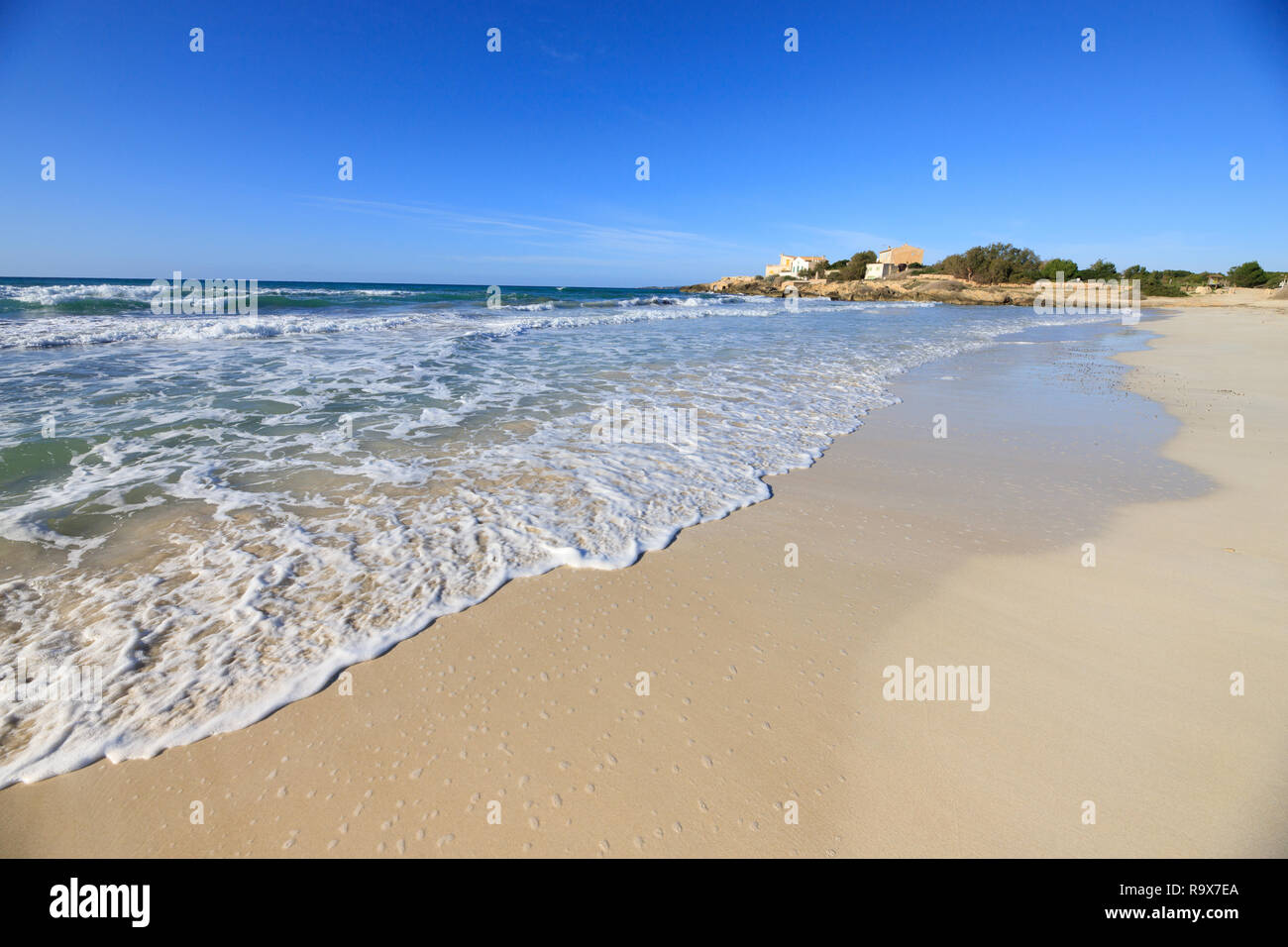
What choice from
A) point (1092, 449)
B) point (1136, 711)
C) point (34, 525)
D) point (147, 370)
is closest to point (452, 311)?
point (147, 370)

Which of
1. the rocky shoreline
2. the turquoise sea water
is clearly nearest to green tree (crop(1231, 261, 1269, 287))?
the rocky shoreline

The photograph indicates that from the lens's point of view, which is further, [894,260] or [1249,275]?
[894,260]

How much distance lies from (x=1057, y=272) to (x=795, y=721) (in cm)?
8719

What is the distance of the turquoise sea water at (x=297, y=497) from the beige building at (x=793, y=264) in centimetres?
10199

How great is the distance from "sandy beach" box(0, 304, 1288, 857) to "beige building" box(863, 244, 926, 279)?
84734 mm

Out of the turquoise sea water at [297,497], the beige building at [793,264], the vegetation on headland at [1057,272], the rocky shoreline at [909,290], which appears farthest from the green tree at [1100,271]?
the turquoise sea water at [297,497]

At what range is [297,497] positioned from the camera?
4441mm

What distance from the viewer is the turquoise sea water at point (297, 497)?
2602 mm

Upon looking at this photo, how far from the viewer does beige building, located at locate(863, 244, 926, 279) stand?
254 feet

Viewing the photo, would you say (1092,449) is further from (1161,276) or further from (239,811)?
(1161,276)

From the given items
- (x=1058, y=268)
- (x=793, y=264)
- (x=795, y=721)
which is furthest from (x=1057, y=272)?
(x=795, y=721)

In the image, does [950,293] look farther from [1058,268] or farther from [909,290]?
[1058,268]

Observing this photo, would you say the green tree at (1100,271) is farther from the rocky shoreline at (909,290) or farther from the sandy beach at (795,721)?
the sandy beach at (795,721)
